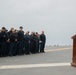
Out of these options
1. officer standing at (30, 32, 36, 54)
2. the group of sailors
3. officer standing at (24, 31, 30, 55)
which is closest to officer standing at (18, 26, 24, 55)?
the group of sailors

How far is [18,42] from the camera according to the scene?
2356cm

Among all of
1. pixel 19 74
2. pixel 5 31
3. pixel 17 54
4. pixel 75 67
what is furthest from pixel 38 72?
pixel 17 54

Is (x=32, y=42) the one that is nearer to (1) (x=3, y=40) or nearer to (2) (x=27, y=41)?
(2) (x=27, y=41)

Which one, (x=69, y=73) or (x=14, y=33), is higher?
(x=14, y=33)

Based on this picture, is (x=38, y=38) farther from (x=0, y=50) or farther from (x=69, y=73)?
(x=69, y=73)

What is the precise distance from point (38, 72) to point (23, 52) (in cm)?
1154

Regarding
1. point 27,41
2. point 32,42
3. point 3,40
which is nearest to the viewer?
point 3,40

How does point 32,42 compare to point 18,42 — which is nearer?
point 18,42

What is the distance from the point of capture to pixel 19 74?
1259 cm

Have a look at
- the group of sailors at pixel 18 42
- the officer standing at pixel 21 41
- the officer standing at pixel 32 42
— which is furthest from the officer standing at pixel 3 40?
the officer standing at pixel 32 42

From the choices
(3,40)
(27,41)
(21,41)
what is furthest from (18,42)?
(3,40)

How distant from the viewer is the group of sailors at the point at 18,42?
73.1 ft

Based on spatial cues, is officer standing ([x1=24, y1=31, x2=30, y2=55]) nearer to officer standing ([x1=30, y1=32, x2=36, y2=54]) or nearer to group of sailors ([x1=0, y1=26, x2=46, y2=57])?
group of sailors ([x1=0, y1=26, x2=46, y2=57])

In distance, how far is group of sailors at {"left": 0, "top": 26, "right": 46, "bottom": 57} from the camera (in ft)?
73.1
